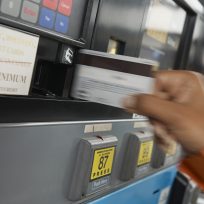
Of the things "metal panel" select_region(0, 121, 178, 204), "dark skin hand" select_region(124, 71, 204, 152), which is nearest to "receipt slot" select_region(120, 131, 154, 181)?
"metal panel" select_region(0, 121, 178, 204)

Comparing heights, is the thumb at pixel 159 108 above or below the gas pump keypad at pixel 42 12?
below

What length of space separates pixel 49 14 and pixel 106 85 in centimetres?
20

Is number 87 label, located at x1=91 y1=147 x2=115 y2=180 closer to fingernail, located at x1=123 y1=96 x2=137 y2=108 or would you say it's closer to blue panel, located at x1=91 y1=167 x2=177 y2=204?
blue panel, located at x1=91 y1=167 x2=177 y2=204

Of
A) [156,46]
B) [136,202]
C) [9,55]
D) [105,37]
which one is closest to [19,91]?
[9,55]

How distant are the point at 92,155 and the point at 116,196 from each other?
0.27 m

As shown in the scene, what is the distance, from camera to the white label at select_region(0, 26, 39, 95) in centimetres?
72

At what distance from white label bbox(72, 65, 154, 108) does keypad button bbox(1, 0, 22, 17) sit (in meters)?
0.24

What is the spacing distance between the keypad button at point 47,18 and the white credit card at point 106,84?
137 millimetres

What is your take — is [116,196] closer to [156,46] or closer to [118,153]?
[118,153]

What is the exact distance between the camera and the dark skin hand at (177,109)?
0.58 m

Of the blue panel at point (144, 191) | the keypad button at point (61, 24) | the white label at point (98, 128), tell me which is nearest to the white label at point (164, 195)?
the blue panel at point (144, 191)

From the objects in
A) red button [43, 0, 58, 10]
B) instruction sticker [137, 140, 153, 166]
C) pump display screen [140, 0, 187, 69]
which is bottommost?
instruction sticker [137, 140, 153, 166]

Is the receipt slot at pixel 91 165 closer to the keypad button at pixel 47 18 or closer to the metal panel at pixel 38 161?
the metal panel at pixel 38 161

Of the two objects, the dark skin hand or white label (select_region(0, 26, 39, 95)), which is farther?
white label (select_region(0, 26, 39, 95))
